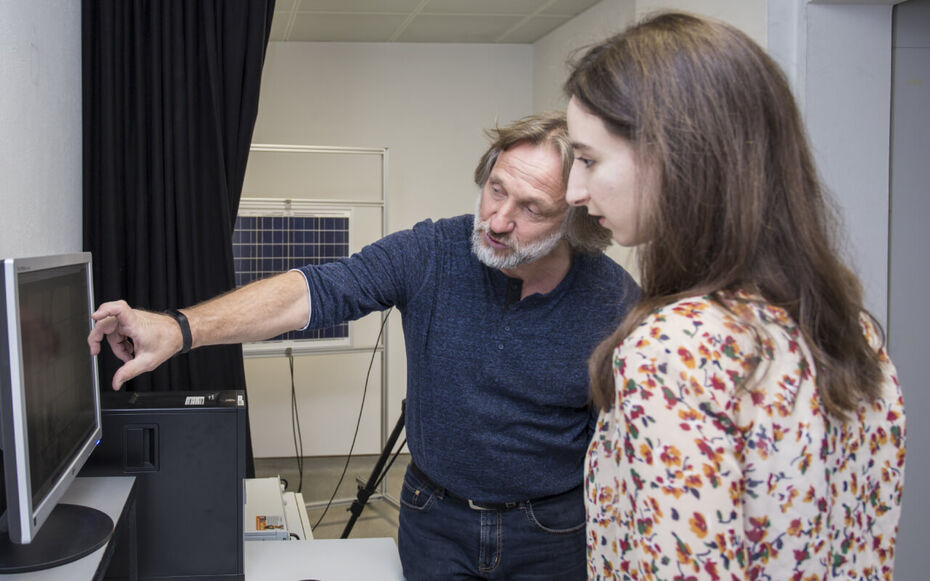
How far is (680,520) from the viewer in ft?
1.98

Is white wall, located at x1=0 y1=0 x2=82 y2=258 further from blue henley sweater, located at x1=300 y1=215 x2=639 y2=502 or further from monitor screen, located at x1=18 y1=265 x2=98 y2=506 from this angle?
blue henley sweater, located at x1=300 y1=215 x2=639 y2=502

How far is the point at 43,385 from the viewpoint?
0.93 meters

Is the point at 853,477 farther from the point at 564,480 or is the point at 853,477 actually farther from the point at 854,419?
the point at 564,480

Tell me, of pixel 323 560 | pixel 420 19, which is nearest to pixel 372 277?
pixel 323 560

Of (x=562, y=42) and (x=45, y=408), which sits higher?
(x=562, y=42)

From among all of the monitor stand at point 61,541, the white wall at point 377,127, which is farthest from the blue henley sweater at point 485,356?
the white wall at point 377,127

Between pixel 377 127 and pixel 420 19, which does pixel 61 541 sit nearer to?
pixel 420 19

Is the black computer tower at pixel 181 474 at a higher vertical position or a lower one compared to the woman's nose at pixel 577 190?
lower

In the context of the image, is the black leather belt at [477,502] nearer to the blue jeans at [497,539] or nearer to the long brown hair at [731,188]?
the blue jeans at [497,539]

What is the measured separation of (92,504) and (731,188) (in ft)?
3.31

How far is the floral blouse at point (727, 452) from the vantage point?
606 millimetres

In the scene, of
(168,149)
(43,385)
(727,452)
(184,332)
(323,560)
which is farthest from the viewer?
(168,149)

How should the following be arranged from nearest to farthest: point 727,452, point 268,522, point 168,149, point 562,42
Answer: point 727,452, point 268,522, point 168,149, point 562,42

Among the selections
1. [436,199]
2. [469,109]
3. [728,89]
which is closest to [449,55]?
[469,109]
